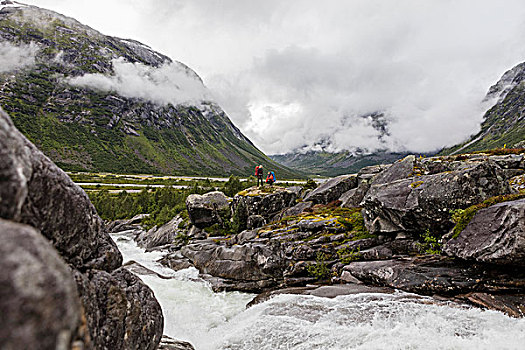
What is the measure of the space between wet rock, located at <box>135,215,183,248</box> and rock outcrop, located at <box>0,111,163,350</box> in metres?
31.4

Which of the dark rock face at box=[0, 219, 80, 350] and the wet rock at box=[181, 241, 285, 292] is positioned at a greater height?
the dark rock face at box=[0, 219, 80, 350]

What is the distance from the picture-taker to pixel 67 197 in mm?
5879

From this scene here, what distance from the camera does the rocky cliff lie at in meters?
11.9

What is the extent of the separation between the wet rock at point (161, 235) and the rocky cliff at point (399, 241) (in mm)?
8067

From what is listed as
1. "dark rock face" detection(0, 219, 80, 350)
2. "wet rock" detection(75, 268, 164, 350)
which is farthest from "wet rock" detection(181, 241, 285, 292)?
"dark rock face" detection(0, 219, 80, 350)

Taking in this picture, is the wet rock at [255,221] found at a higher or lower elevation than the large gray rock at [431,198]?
lower

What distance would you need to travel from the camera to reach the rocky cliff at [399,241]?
39.0ft

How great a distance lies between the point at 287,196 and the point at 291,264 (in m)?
14.6

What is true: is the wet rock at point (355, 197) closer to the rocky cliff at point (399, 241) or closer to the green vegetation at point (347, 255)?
the rocky cliff at point (399, 241)

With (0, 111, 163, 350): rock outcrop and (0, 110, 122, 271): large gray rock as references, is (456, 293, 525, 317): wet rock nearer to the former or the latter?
(0, 111, 163, 350): rock outcrop

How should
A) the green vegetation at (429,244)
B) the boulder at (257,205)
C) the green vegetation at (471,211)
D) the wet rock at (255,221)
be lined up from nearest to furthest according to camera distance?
the green vegetation at (471,211) → the green vegetation at (429,244) → the wet rock at (255,221) → the boulder at (257,205)

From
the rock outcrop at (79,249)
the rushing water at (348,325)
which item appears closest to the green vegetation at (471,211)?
the rushing water at (348,325)

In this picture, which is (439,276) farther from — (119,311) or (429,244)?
(119,311)

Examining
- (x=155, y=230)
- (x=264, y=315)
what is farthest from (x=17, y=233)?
(x=155, y=230)
